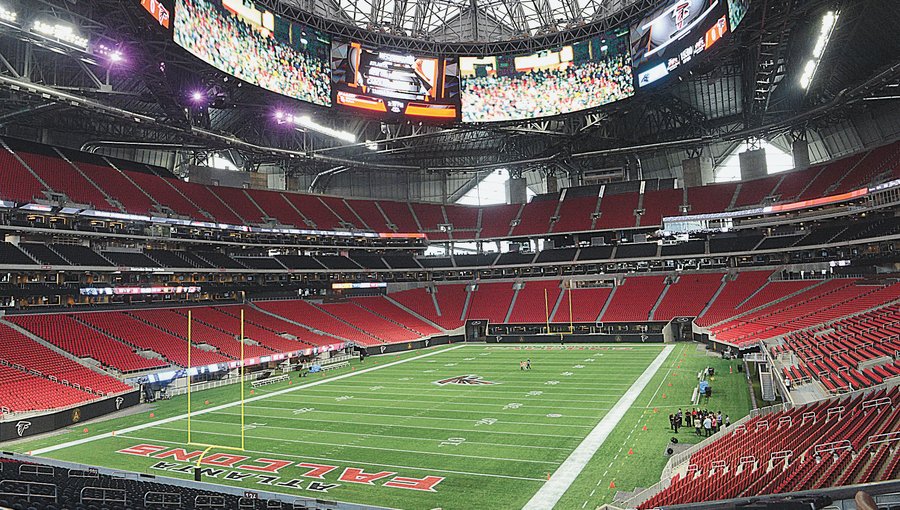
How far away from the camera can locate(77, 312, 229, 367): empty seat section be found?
3497 cm

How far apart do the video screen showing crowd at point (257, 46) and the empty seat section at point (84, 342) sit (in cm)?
1811

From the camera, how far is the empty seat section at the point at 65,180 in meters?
40.7

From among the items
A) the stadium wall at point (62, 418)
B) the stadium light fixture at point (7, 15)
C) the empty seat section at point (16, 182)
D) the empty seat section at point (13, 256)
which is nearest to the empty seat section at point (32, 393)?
the stadium wall at point (62, 418)

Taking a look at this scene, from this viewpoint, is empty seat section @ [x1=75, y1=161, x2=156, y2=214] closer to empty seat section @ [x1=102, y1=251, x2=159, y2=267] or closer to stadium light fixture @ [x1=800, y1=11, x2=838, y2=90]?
empty seat section @ [x1=102, y1=251, x2=159, y2=267]

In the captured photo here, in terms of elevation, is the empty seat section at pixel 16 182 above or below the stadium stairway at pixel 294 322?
above

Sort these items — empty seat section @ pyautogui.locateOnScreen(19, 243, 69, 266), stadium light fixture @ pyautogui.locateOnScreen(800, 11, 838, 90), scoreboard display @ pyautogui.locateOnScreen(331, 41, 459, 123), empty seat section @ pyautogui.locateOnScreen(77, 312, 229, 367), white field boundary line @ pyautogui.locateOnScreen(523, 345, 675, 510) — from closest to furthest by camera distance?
white field boundary line @ pyautogui.locateOnScreen(523, 345, 675, 510), stadium light fixture @ pyautogui.locateOnScreen(800, 11, 838, 90), empty seat section @ pyautogui.locateOnScreen(77, 312, 229, 367), empty seat section @ pyautogui.locateOnScreen(19, 243, 69, 266), scoreboard display @ pyautogui.locateOnScreen(331, 41, 459, 123)

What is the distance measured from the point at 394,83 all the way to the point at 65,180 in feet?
85.1

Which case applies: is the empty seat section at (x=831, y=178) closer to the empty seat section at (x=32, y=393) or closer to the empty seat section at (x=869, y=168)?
the empty seat section at (x=869, y=168)

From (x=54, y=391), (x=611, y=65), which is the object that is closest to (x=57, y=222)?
(x=54, y=391)

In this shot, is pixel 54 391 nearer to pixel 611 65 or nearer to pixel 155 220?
pixel 155 220

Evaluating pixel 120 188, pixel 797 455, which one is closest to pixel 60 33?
pixel 120 188

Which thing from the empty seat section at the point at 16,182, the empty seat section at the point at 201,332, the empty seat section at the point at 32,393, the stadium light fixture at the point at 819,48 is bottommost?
the empty seat section at the point at 32,393

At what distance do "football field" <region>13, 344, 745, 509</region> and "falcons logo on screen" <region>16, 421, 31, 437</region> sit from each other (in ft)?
4.57

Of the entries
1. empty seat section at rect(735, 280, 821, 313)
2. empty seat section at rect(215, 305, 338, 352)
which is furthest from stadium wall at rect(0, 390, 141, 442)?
empty seat section at rect(735, 280, 821, 313)
